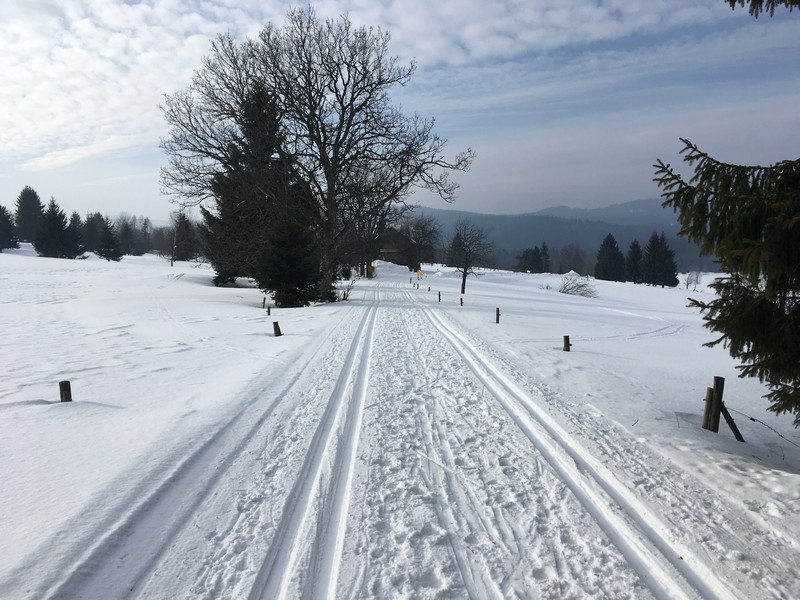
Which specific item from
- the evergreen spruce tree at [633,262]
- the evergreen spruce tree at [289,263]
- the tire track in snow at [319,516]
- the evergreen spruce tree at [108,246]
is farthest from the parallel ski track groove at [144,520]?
the evergreen spruce tree at [633,262]

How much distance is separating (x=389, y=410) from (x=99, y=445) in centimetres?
370

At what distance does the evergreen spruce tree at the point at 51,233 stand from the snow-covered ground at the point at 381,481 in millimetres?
62335

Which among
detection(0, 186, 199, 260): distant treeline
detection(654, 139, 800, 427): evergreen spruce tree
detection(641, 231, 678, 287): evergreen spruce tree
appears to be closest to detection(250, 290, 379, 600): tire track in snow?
detection(654, 139, 800, 427): evergreen spruce tree

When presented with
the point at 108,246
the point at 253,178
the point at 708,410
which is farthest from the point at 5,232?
the point at 708,410

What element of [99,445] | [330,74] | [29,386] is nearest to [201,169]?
[330,74]

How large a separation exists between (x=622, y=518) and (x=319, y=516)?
270 centimetres

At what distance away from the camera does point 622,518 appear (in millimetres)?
4031

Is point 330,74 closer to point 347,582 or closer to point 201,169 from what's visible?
point 201,169

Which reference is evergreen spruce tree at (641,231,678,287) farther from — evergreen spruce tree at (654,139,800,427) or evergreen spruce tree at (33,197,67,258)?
evergreen spruce tree at (33,197,67,258)

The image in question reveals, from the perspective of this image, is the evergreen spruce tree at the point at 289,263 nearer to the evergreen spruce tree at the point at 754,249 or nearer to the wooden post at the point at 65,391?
the wooden post at the point at 65,391

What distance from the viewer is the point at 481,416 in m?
6.67

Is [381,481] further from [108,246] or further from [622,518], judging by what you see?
[108,246]

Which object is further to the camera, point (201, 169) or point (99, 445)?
point (201, 169)

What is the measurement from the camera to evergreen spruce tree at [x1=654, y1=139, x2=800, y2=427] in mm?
4230
